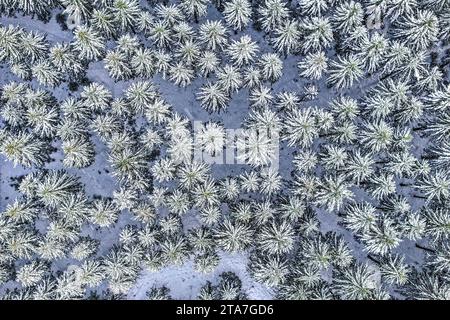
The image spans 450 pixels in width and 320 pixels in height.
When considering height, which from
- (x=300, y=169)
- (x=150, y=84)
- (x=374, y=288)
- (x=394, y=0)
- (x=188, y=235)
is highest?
(x=394, y=0)

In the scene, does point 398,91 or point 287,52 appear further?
point 287,52

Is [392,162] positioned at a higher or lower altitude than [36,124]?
lower

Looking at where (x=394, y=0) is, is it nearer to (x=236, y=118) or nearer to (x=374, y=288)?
(x=236, y=118)

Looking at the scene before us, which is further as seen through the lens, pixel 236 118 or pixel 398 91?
pixel 236 118

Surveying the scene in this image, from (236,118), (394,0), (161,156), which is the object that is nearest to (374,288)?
(236,118)

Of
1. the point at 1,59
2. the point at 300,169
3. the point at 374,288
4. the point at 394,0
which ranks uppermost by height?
the point at 394,0

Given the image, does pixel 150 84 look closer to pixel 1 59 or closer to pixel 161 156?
pixel 161 156

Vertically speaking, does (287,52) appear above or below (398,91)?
above

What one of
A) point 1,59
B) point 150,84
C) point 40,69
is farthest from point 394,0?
point 1,59
